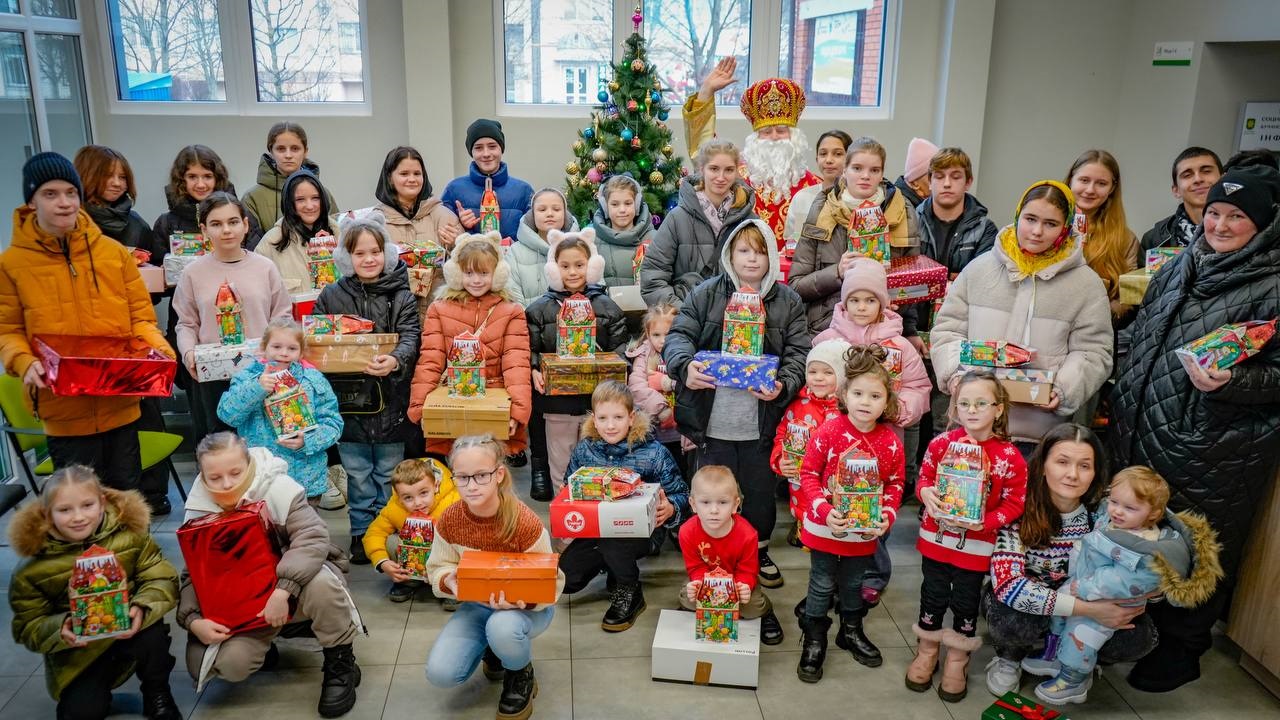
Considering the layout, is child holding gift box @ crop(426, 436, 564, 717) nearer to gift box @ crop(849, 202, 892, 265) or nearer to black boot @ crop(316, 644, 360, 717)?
black boot @ crop(316, 644, 360, 717)

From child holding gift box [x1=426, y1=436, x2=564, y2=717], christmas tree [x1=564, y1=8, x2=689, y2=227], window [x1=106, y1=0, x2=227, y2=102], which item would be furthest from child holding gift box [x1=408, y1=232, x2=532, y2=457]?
window [x1=106, y1=0, x2=227, y2=102]

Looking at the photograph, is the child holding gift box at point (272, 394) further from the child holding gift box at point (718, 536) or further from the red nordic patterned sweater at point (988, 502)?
the red nordic patterned sweater at point (988, 502)

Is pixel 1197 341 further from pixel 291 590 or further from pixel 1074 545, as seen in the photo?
pixel 291 590

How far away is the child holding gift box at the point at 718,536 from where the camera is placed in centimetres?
360

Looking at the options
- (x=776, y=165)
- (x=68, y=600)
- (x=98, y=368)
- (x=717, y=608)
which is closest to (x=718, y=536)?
(x=717, y=608)

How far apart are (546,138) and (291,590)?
6.19m

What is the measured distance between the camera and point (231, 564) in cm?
335

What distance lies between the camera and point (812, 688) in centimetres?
365

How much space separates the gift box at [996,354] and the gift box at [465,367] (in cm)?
230

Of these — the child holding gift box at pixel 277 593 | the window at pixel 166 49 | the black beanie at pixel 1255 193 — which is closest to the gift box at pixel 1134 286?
the black beanie at pixel 1255 193

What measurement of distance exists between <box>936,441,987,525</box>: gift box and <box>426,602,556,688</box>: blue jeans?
164 cm

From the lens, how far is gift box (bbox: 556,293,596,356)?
466 cm

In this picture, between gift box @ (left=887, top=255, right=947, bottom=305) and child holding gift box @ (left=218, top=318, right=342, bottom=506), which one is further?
gift box @ (left=887, top=255, right=947, bottom=305)

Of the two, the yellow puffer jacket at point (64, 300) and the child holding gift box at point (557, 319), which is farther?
the child holding gift box at point (557, 319)
